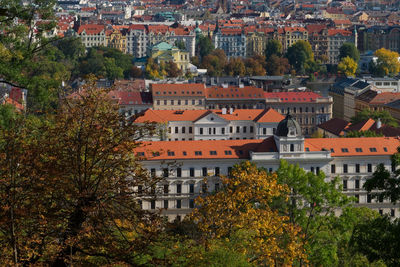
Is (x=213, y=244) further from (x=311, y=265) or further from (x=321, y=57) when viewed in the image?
(x=321, y=57)

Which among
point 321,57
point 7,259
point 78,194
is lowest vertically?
point 321,57

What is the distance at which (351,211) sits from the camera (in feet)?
127

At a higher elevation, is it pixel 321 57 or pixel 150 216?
pixel 150 216

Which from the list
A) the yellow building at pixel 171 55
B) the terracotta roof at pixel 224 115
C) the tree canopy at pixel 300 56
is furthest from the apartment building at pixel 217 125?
the tree canopy at pixel 300 56

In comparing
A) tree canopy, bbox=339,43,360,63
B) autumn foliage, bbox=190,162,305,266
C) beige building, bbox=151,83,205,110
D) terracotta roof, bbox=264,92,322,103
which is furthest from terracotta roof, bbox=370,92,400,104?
autumn foliage, bbox=190,162,305,266

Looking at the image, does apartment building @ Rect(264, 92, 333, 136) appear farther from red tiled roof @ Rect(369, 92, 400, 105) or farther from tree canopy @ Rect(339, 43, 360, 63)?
tree canopy @ Rect(339, 43, 360, 63)

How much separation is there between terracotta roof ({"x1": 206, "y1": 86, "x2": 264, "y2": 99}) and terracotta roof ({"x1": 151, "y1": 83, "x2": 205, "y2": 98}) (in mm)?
1123

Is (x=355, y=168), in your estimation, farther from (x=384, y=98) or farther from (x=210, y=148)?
(x=384, y=98)

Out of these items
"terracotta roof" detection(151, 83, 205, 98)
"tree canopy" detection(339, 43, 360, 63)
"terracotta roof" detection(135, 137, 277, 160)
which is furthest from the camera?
"tree canopy" detection(339, 43, 360, 63)

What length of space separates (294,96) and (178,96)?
12.2 meters

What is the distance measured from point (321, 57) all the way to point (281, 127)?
107m

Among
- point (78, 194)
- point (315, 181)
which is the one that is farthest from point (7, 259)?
point (315, 181)

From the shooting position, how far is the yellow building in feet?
464

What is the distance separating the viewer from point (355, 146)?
5422cm
